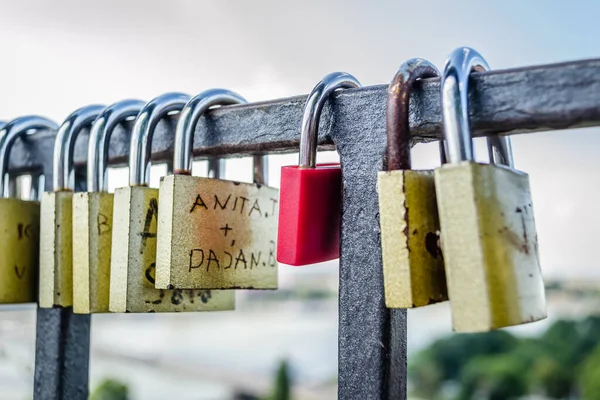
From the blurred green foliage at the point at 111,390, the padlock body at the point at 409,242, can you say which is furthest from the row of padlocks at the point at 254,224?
the blurred green foliage at the point at 111,390

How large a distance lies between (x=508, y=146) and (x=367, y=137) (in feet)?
0.33

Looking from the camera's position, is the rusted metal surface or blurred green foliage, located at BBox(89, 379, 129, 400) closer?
the rusted metal surface

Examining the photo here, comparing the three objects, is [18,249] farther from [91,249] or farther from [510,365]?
[510,365]

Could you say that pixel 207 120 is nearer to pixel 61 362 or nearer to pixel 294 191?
pixel 294 191

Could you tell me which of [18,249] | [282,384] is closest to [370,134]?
[18,249]

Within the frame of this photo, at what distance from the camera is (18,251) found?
2.18ft

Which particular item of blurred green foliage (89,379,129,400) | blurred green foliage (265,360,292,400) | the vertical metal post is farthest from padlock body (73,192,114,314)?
blurred green foliage (265,360,292,400)

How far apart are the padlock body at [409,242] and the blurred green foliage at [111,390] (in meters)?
3.97

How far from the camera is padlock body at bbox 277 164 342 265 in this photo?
46cm

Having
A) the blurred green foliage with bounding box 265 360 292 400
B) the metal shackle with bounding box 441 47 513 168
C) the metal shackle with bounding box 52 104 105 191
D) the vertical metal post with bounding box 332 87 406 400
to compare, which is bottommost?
the blurred green foliage with bounding box 265 360 292 400

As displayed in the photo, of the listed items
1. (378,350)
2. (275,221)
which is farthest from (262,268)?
(378,350)

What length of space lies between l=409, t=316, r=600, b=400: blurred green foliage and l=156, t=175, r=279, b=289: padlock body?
186 inches

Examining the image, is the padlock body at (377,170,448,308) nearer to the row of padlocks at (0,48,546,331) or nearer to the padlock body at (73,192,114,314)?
the row of padlocks at (0,48,546,331)

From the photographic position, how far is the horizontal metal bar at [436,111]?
1.24ft
